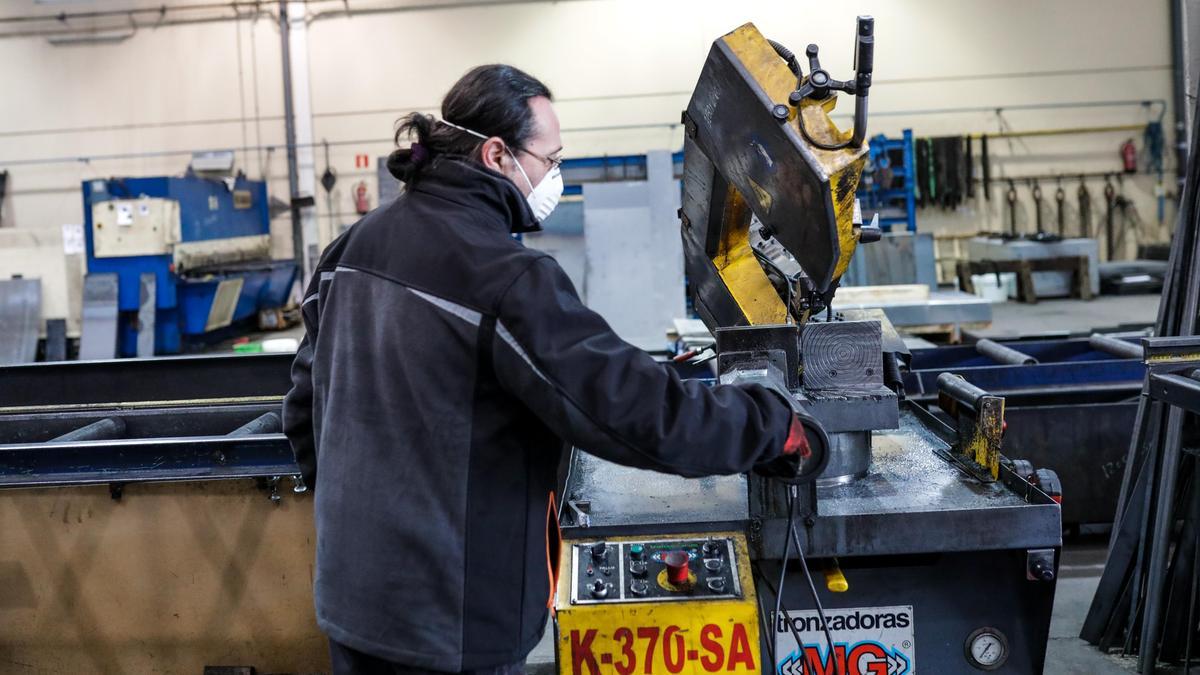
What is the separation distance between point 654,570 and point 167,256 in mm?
6441

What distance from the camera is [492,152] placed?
1331mm

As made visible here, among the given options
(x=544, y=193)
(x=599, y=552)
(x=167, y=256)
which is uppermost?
(x=167, y=256)

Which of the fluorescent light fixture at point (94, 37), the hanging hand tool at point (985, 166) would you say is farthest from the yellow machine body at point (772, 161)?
the fluorescent light fixture at point (94, 37)

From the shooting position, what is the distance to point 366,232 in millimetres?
1300

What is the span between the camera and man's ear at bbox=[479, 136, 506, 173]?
1324 mm

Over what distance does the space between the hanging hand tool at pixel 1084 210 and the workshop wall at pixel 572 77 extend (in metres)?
0.15

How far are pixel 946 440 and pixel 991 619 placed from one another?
0.48m

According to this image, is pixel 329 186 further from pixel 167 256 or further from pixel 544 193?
pixel 544 193

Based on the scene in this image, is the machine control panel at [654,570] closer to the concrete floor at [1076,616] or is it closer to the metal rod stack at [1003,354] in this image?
the concrete floor at [1076,616]

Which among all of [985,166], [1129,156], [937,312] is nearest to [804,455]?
[937,312]

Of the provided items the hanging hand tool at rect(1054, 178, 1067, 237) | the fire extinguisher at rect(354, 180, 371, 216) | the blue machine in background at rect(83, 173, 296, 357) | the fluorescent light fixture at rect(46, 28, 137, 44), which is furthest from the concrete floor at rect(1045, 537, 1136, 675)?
the fluorescent light fixture at rect(46, 28, 137, 44)

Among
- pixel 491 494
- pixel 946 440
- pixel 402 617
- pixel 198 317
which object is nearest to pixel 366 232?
pixel 491 494

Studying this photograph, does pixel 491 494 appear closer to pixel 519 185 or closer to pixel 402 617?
pixel 402 617

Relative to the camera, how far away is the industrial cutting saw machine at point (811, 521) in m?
1.54
